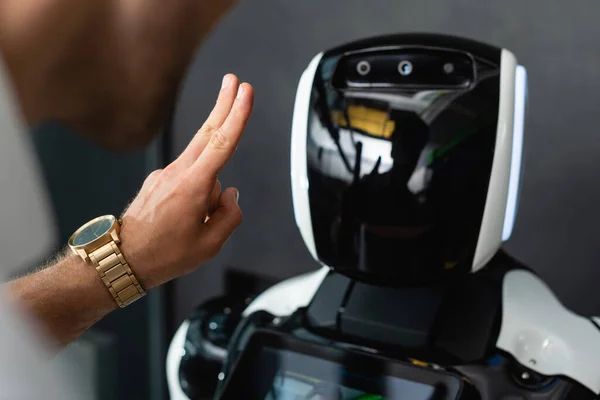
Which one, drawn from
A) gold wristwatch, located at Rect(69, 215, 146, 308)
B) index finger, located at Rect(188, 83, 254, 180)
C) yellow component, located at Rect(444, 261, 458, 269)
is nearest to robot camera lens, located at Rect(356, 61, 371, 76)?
index finger, located at Rect(188, 83, 254, 180)

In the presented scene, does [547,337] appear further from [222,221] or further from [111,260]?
[111,260]

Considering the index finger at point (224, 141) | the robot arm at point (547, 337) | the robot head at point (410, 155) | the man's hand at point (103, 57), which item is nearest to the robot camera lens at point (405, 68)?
the robot head at point (410, 155)

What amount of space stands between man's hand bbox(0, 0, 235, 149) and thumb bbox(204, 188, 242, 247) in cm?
56

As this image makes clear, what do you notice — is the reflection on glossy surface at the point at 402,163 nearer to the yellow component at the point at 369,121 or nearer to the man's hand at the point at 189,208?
the yellow component at the point at 369,121

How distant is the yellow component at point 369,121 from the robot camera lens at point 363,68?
0.19ft

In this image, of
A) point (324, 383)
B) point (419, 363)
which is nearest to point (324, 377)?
point (324, 383)

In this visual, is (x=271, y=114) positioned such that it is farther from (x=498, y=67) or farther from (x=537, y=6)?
(x=498, y=67)

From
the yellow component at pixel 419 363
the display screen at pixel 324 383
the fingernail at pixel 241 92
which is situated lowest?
the display screen at pixel 324 383

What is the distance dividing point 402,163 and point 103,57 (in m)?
0.90

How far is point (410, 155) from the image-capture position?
2.50ft

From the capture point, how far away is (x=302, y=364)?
2.74 feet

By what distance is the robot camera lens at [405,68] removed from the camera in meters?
0.80

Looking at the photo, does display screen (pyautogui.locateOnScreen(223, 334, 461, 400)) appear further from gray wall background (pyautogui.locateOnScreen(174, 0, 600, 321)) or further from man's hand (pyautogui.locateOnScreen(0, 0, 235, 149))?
man's hand (pyautogui.locateOnScreen(0, 0, 235, 149))

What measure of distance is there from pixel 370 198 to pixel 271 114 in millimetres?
838
